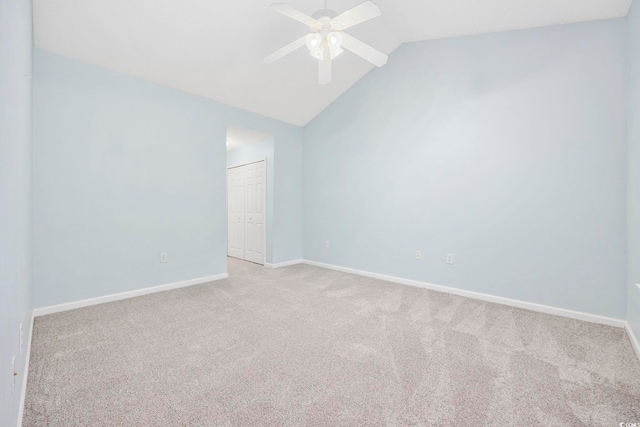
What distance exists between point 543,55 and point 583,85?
1.59 feet

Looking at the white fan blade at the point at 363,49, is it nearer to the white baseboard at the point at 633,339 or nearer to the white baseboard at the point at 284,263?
the white baseboard at the point at 633,339

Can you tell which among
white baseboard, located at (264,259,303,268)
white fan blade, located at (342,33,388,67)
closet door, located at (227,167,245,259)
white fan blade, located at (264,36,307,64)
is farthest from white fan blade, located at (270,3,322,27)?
closet door, located at (227,167,245,259)

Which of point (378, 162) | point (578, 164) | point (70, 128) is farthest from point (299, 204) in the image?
point (578, 164)

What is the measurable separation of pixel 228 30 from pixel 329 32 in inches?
49.0

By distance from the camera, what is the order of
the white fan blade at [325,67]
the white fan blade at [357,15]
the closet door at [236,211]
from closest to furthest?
the white fan blade at [357,15]
the white fan blade at [325,67]
the closet door at [236,211]

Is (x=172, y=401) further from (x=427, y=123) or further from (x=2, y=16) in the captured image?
(x=427, y=123)

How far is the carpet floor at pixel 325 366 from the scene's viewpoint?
1.41 m

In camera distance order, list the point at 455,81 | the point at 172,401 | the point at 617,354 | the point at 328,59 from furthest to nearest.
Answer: the point at 455,81
the point at 328,59
the point at 617,354
the point at 172,401

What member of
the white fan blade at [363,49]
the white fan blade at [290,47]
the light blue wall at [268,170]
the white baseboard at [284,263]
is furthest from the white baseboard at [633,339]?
the light blue wall at [268,170]

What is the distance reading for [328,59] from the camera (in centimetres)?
241

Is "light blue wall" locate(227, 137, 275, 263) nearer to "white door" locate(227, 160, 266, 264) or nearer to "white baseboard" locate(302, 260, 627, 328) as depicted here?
"white door" locate(227, 160, 266, 264)

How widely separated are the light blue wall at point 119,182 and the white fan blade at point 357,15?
2344 mm

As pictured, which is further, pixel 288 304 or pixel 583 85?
pixel 288 304

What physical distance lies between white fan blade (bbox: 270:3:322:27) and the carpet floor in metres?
2.45
